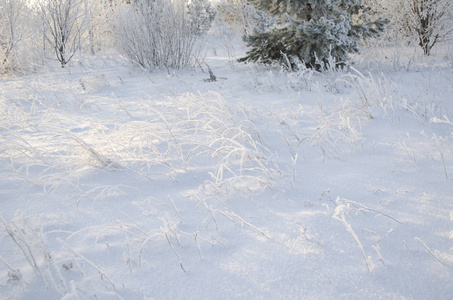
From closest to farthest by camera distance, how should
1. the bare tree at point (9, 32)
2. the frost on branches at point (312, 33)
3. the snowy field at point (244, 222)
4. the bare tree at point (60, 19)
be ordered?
1. the snowy field at point (244, 222)
2. the frost on branches at point (312, 33)
3. the bare tree at point (9, 32)
4. the bare tree at point (60, 19)

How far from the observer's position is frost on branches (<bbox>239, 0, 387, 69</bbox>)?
4.27 metres

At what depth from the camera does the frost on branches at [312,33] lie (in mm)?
4273

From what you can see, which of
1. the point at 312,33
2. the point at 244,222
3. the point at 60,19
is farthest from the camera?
the point at 60,19

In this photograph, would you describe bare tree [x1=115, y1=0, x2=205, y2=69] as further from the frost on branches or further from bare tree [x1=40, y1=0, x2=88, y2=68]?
bare tree [x1=40, y1=0, x2=88, y2=68]

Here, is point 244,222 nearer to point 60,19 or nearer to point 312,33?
point 312,33

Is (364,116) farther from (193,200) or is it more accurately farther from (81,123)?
(81,123)

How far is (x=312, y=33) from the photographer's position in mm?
4277

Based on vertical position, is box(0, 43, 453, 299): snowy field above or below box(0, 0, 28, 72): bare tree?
below

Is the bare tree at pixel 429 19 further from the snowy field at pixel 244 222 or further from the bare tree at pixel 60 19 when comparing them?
the bare tree at pixel 60 19

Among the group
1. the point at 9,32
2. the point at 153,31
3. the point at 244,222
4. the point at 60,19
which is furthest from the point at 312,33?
the point at 9,32

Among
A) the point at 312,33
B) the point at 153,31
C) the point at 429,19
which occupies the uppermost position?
the point at 429,19

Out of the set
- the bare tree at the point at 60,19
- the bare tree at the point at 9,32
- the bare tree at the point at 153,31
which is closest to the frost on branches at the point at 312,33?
the bare tree at the point at 153,31

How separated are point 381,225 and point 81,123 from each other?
10.3ft

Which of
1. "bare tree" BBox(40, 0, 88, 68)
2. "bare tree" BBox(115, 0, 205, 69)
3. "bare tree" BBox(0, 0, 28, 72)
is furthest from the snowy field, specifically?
"bare tree" BBox(40, 0, 88, 68)
